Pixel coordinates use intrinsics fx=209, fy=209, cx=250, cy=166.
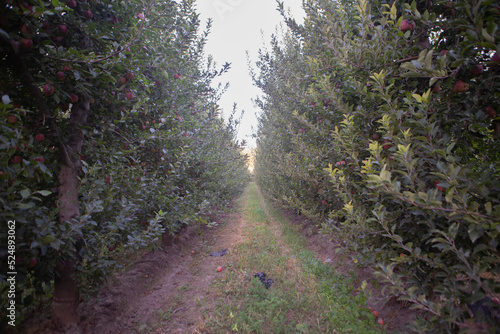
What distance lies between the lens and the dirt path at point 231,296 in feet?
9.62

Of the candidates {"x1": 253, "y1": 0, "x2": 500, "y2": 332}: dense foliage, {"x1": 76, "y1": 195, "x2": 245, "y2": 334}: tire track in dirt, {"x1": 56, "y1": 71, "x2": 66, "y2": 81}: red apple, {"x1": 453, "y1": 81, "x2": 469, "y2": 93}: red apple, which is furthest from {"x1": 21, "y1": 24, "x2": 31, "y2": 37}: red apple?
{"x1": 453, "y1": 81, "x2": 469, "y2": 93}: red apple

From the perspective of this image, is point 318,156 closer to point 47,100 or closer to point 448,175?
point 448,175

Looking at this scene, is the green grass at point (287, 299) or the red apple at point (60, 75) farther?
the green grass at point (287, 299)

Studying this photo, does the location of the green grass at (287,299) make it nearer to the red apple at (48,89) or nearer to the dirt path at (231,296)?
the dirt path at (231,296)

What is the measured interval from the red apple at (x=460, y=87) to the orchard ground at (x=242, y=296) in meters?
1.79

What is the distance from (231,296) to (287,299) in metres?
0.96

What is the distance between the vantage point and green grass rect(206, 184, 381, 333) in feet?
9.51

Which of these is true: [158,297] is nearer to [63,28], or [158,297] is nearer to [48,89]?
[48,89]

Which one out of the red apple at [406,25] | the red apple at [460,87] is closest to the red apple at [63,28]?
the red apple at [406,25]

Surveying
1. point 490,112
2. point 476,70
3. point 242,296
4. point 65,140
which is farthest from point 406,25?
point 242,296

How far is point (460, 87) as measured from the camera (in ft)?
5.20

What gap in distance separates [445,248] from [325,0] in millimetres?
3867

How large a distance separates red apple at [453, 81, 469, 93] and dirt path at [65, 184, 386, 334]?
2861 mm

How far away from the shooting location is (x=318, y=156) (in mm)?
3668
